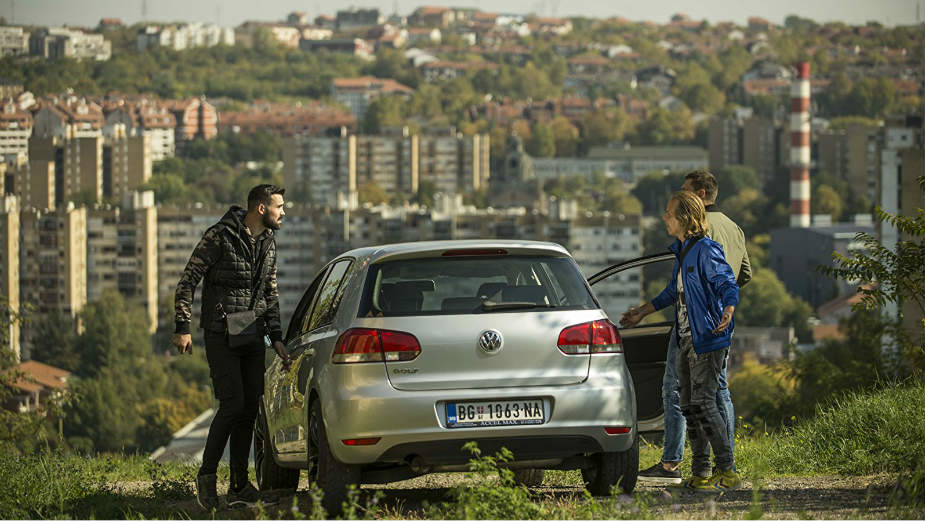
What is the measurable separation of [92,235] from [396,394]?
127m

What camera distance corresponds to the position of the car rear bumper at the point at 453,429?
253 inches

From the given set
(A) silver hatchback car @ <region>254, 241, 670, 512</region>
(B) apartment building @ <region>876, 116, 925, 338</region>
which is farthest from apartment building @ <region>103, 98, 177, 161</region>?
(A) silver hatchback car @ <region>254, 241, 670, 512</region>

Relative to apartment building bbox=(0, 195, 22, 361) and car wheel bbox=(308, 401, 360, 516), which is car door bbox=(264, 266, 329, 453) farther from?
apartment building bbox=(0, 195, 22, 361)

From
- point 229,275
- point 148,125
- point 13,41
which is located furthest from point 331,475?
point 148,125

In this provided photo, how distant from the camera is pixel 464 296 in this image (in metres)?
6.75

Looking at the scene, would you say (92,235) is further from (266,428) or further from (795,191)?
(266,428)

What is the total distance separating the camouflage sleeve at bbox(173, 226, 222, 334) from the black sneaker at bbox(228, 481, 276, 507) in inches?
35.5

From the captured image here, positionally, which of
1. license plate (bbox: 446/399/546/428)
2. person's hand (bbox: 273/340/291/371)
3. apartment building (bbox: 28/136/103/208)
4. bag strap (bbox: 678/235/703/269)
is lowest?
apartment building (bbox: 28/136/103/208)

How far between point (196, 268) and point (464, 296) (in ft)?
4.50

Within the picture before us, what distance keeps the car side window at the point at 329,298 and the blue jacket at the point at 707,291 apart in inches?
64.2

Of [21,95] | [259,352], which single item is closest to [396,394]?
[259,352]

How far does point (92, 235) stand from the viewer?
12988 cm

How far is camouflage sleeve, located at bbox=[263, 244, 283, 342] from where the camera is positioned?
24.2ft

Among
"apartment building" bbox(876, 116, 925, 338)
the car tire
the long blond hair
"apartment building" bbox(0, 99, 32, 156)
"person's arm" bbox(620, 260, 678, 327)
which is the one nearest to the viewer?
the long blond hair
